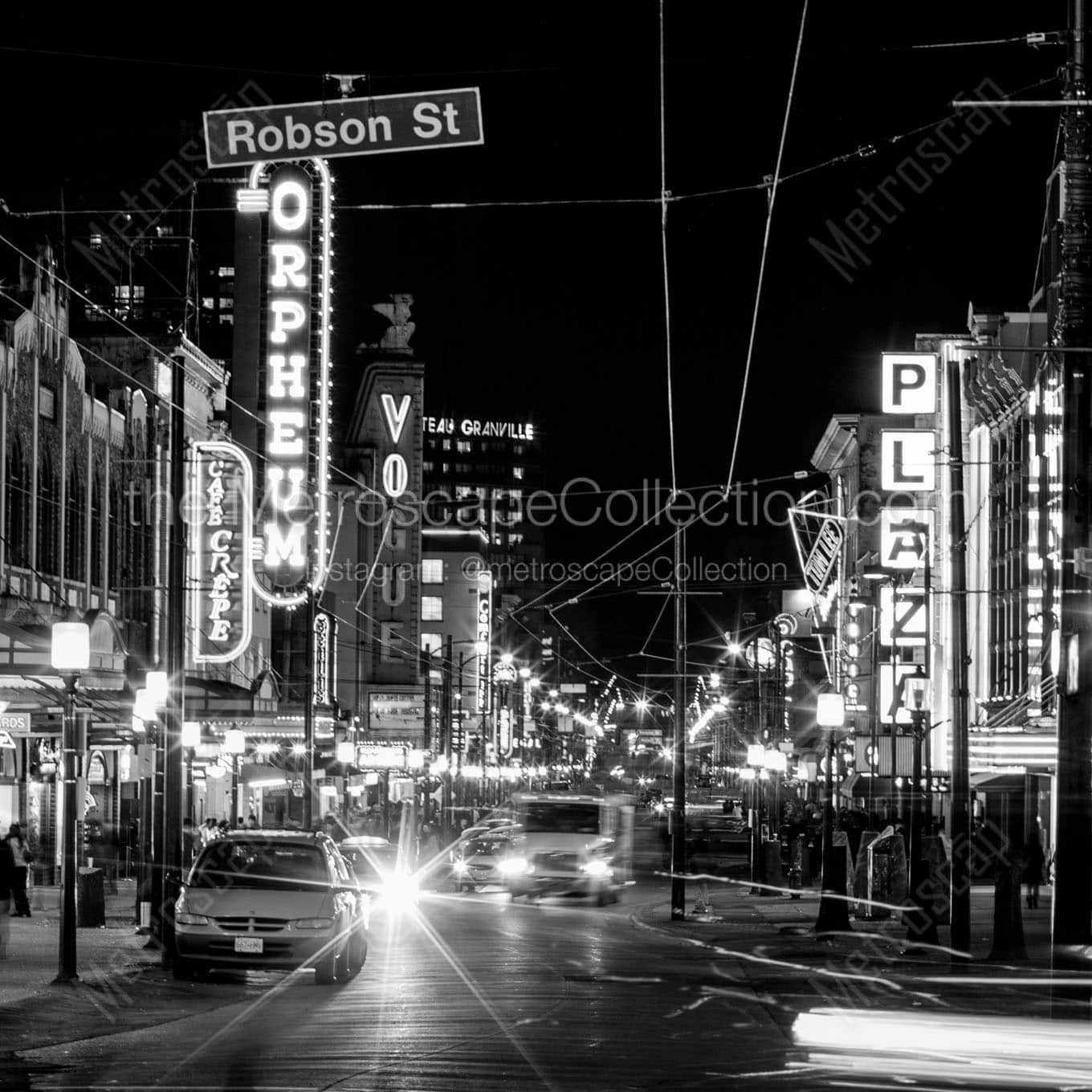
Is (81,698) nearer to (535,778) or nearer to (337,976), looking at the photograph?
(337,976)

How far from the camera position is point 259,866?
77.4 feet

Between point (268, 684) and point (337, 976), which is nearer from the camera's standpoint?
point (337, 976)

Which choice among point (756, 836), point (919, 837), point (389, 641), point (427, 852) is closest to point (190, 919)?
point (919, 837)

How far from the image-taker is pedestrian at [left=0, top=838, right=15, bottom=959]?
23.8 metres

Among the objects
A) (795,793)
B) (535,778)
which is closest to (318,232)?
(795,793)

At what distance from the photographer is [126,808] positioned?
57.3 m

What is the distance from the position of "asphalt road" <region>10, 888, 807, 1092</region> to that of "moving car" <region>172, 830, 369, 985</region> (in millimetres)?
377

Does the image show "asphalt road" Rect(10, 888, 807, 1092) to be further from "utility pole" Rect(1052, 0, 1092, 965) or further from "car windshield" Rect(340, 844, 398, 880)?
"car windshield" Rect(340, 844, 398, 880)

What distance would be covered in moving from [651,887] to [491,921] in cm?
1883

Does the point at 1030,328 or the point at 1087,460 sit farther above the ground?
the point at 1030,328

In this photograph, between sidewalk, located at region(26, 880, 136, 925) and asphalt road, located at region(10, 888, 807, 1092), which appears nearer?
asphalt road, located at region(10, 888, 807, 1092)

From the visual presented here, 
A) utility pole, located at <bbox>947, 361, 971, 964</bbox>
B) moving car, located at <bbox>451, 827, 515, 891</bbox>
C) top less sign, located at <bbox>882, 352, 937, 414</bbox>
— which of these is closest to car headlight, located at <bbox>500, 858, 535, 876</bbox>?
moving car, located at <bbox>451, 827, 515, 891</bbox>

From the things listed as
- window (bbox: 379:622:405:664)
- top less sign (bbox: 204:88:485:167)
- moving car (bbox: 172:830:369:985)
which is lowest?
moving car (bbox: 172:830:369:985)

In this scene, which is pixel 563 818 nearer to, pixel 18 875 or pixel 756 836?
pixel 756 836
